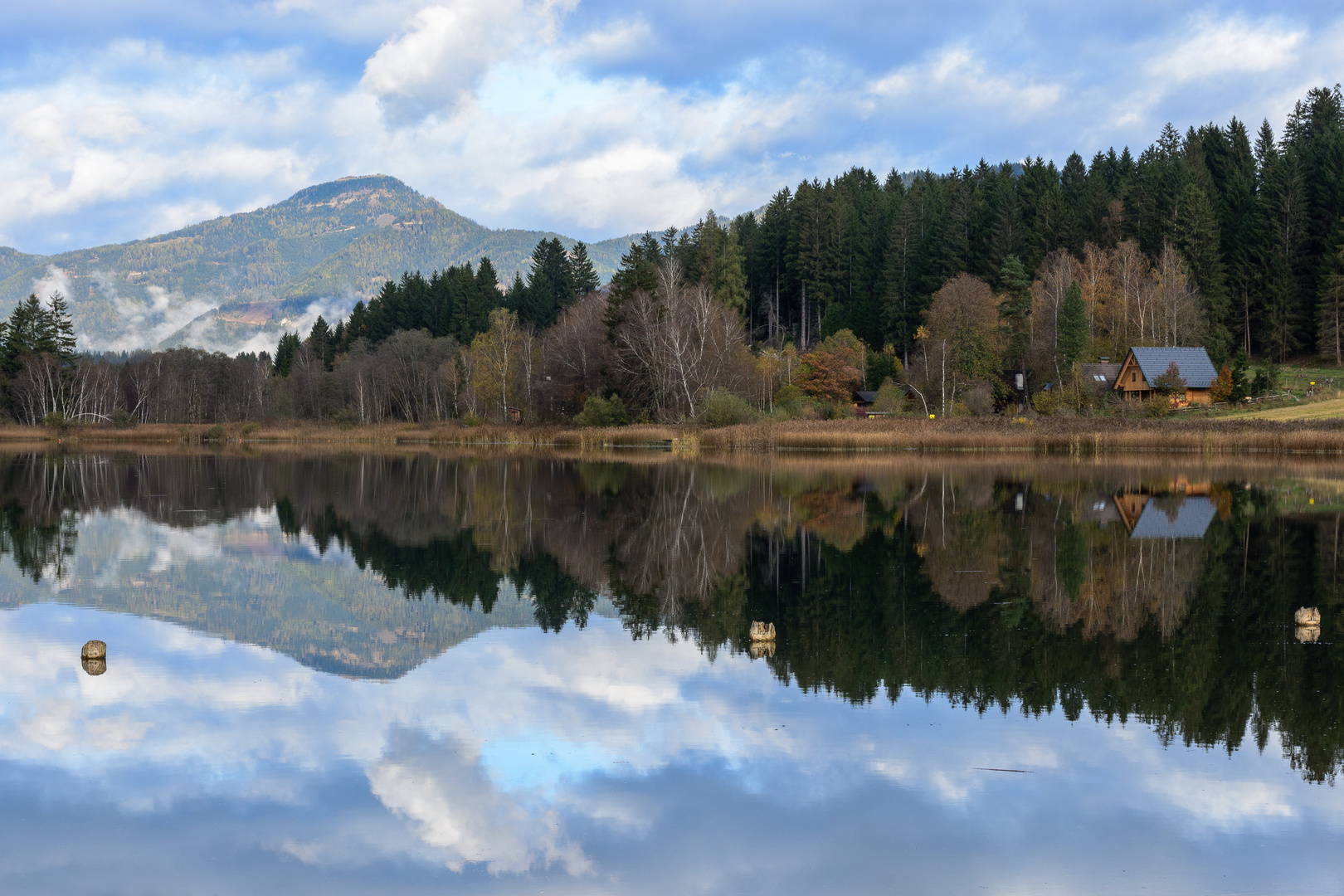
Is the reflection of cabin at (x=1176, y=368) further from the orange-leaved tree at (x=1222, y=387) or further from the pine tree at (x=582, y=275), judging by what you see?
the pine tree at (x=582, y=275)

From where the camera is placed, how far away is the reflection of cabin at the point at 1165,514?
21.6 meters

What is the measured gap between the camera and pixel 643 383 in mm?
65125

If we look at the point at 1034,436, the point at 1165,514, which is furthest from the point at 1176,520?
the point at 1034,436

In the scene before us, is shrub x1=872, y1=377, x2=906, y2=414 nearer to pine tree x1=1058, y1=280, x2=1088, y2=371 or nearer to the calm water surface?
pine tree x1=1058, y1=280, x2=1088, y2=371

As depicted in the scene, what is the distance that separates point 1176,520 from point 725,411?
34.0 m

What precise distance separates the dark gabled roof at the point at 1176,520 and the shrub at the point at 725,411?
30.3 meters

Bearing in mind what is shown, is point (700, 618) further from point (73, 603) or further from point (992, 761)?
point (73, 603)

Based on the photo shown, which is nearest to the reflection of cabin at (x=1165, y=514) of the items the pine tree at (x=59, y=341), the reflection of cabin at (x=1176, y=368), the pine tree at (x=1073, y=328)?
the pine tree at (x=1073, y=328)

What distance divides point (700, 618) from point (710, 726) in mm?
4638

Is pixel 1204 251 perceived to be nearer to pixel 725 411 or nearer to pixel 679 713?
pixel 725 411

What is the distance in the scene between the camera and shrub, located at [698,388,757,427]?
56219mm

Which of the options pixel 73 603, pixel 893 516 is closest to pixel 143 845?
pixel 73 603

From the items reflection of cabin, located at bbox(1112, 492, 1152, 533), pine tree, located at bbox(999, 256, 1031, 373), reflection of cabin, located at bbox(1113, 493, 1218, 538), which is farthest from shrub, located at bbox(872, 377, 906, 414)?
reflection of cabin, located at bbox(1113, 493, 1218, 538)

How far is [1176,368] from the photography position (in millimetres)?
65938
